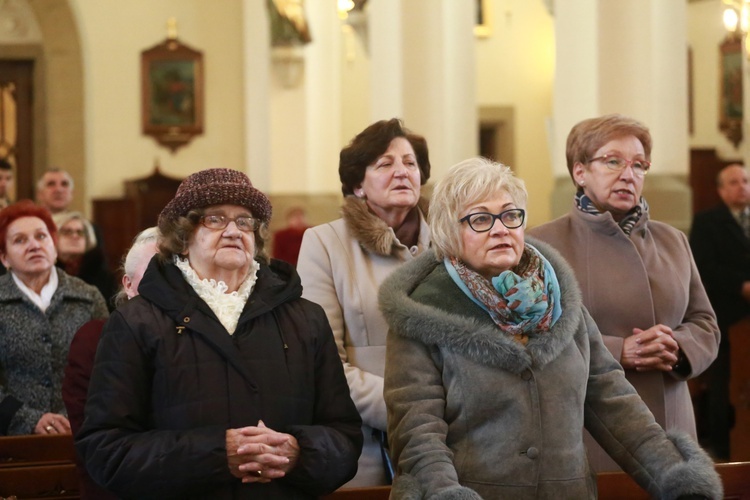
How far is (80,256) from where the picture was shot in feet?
21.6

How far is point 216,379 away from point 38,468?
1.70m

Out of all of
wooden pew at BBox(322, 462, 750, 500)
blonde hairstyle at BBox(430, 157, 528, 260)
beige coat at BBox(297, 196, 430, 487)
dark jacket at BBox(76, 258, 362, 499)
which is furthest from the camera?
beige coat at BBox(297, 196, 430, 487)

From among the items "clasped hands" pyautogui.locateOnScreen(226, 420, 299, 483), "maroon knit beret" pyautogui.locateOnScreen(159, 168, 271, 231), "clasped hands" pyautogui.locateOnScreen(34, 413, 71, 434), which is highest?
"maroon knit beret" pyautogui.locateOnScreen(159, 168, 271, 231)

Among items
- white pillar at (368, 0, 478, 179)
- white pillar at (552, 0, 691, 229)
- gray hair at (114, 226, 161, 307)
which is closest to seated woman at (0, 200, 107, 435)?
gray hair at (114, 226, 161, 307)

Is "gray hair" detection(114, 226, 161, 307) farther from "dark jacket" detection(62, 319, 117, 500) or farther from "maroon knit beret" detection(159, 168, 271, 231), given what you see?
"maroon knit beret" detection(159, 168, 271, 231)

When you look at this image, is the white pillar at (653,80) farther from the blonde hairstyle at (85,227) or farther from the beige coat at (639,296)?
the beige coat at (639,296)

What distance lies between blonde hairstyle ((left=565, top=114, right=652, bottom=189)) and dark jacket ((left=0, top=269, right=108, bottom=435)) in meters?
2.17

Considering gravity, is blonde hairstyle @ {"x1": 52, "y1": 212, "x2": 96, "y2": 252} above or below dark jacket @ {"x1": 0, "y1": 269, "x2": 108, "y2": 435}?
above

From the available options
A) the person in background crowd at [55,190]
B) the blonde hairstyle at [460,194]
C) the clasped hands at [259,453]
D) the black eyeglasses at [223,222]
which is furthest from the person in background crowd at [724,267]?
Answer: the clasped hands at [259,453]

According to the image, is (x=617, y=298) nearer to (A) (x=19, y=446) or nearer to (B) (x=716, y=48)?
(A) (x=19, y=446)

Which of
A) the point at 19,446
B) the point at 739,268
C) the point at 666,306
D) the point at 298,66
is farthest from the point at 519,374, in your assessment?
the point at 298,66

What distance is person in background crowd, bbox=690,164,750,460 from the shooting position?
7422 mm

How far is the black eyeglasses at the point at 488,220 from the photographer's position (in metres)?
3.14

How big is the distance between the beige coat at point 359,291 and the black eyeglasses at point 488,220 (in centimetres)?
75
